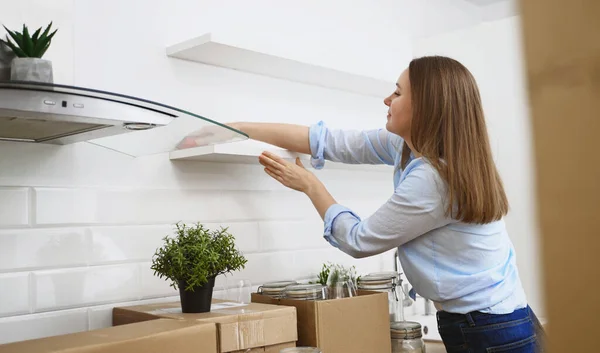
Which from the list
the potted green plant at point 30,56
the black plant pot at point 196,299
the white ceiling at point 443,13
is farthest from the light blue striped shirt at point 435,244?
the white ceiling at point 443,13

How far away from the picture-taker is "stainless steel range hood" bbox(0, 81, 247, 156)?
1270mm

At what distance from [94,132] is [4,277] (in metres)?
0.44

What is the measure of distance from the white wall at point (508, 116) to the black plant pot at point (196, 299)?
1664 mm

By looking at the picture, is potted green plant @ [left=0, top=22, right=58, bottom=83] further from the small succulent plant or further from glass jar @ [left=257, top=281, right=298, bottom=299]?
glass jar @ [left=257, top=281, right=298, bottom=299]

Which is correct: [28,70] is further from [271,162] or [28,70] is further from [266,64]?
[266,64]

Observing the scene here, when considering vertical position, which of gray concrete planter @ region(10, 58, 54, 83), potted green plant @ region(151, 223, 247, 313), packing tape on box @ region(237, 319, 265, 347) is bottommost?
packing tape on box @ region(237, 319, 265, 347)

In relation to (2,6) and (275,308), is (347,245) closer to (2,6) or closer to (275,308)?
(275,308)

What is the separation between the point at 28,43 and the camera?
1574mm

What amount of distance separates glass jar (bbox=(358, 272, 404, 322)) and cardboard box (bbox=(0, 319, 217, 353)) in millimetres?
715

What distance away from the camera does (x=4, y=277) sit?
1644mm

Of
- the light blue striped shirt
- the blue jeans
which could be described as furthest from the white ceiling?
the blue jeans

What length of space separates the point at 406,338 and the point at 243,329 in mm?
666

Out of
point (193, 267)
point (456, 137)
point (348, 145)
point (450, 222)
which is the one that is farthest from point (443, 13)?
point (193, 267)

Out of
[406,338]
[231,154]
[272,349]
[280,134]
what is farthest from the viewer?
[280,134]
